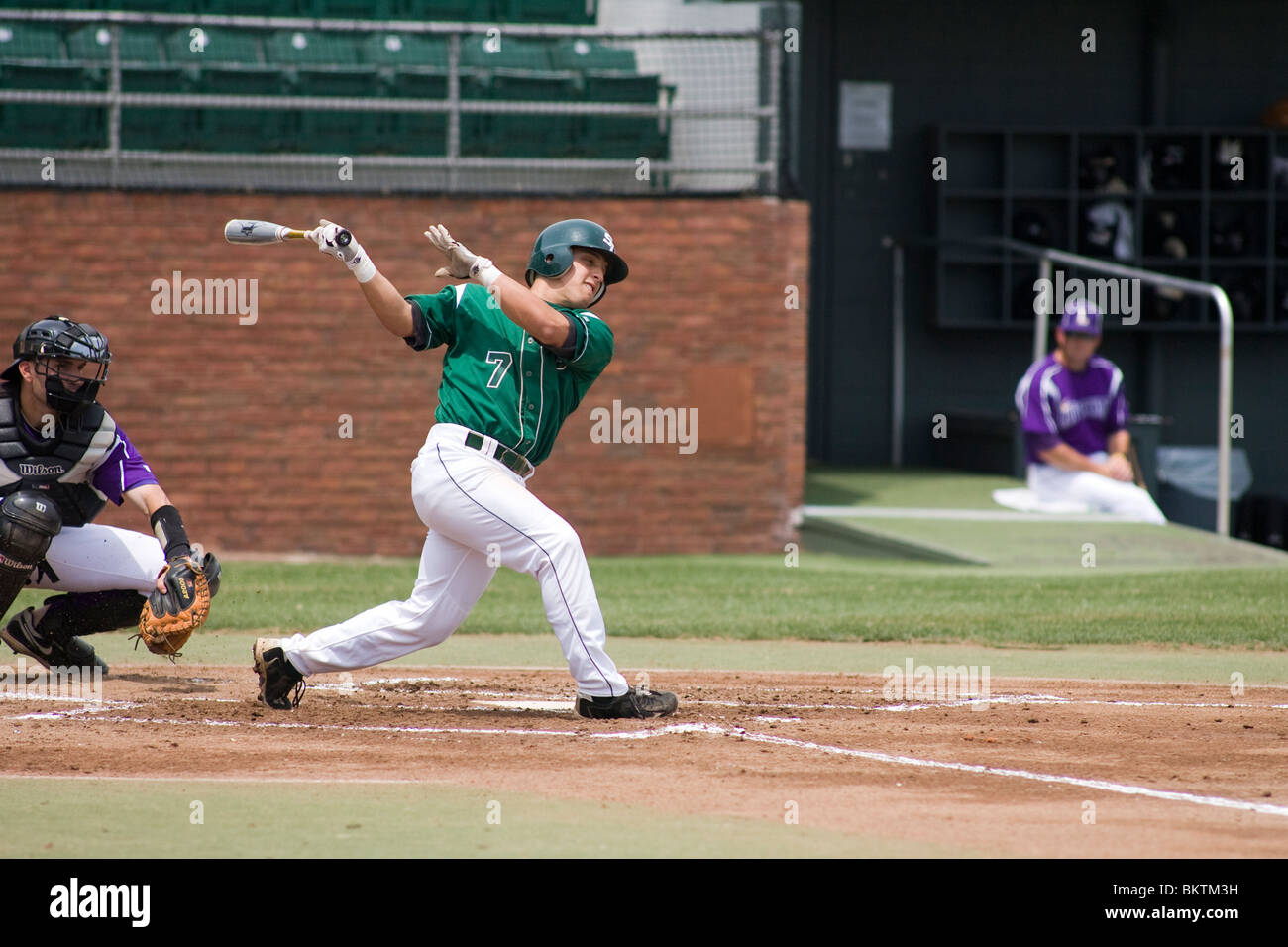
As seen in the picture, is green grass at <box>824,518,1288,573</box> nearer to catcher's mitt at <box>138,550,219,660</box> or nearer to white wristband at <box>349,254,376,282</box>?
catcher's mitt at <box>138,550,219,660</box>

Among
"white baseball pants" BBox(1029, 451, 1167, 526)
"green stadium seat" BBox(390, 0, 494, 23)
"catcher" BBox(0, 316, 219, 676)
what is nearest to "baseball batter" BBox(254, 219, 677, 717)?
"catcher" BBox(0, 316, 219, 676)

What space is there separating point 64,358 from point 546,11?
37.0 feet

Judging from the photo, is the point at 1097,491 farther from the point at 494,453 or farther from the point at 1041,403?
the point at 494,453

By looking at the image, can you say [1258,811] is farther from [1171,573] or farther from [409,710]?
[1171,573]

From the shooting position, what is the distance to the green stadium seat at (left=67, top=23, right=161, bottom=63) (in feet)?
48.1

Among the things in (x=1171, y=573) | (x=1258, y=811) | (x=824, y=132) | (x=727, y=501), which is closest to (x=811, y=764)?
(x=1258, y=811)

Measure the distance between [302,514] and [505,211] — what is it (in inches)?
122

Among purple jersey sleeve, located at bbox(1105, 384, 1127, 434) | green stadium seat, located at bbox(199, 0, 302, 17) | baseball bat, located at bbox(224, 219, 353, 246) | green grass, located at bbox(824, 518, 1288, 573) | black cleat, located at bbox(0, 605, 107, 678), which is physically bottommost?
black cleat, located at bbox(0, 605, 107, 678)

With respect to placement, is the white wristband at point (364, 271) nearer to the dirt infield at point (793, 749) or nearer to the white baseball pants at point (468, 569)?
the white baseball pants at point (468, 569)

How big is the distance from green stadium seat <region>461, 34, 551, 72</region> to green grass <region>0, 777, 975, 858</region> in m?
11.2

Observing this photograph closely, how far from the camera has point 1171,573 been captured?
1171 centimetres

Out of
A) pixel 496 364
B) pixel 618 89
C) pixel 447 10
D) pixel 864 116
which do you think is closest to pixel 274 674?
pixel 496 364

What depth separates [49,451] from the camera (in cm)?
677

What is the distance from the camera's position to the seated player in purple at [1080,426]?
13.3 m
